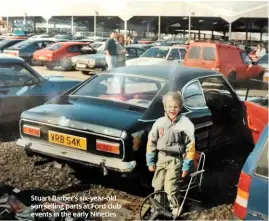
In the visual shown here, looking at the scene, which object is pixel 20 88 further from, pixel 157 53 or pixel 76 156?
pixel 157 53

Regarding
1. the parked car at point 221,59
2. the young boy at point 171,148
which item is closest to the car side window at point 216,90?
the young boy at point 171,148

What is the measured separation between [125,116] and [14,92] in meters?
1.92

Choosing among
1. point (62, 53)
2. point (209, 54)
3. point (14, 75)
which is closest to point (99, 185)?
point (14, 75)

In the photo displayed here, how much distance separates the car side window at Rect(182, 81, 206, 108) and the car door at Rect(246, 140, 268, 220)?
4.23ft

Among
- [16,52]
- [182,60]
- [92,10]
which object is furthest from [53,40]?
[92,10]

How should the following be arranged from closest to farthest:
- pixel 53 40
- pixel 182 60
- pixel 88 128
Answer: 1. pixel 88 128
2. pixel 182 60
3. pixel 53 40

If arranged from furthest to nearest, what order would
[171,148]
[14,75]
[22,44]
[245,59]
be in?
[22,44] < [245,59] < [14,75] < [171,148]

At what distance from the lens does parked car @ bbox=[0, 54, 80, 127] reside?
14.3 ft

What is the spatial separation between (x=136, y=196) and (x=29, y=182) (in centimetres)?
81

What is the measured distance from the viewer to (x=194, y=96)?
336 cm

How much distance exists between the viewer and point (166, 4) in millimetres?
4051

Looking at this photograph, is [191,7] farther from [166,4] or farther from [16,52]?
[16,52]

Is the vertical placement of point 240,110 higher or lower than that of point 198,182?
higher

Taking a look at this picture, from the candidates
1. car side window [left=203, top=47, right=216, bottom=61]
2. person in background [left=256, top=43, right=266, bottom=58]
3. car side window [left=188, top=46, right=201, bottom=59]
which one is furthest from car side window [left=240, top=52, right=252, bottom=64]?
car side window [left=188, top=46, right=201, bottom=59]
